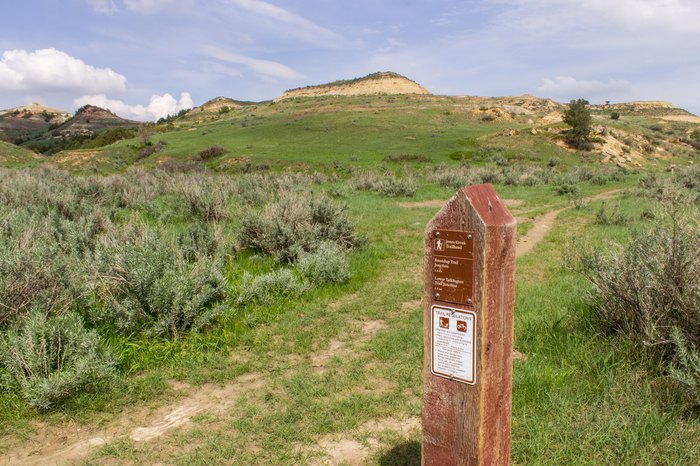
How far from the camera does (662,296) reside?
3.78 m

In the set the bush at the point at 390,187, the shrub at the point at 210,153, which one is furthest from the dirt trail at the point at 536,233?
the shrub at the point at 210,153

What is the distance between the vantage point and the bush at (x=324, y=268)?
23.1 feet

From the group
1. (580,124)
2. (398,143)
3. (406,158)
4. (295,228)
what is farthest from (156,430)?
(580,124)

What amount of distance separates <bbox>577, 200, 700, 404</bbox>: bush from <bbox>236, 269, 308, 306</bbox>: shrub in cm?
383

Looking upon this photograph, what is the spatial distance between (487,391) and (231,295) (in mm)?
4488

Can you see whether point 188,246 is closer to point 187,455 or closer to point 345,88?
point 187,455

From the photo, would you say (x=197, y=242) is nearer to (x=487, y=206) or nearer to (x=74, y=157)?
(x=487, y=206)

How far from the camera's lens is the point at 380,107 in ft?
206

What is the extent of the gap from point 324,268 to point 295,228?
5.84 feet

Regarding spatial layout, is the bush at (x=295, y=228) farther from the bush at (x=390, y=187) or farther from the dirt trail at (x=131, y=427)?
the bush at (x=390, y=187)

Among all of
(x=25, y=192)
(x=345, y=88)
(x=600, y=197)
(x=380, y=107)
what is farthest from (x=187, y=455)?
(x=345, y=88)

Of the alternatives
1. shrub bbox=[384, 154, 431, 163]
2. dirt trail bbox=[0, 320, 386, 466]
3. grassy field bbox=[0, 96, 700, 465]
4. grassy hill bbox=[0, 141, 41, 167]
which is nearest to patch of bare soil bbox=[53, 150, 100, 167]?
grassy hill bbox=[0, 141, 41, 167]

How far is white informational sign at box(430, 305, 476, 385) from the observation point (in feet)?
7.15

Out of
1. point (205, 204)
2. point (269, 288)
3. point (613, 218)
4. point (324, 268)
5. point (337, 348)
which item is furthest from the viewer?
point (205, 204)
